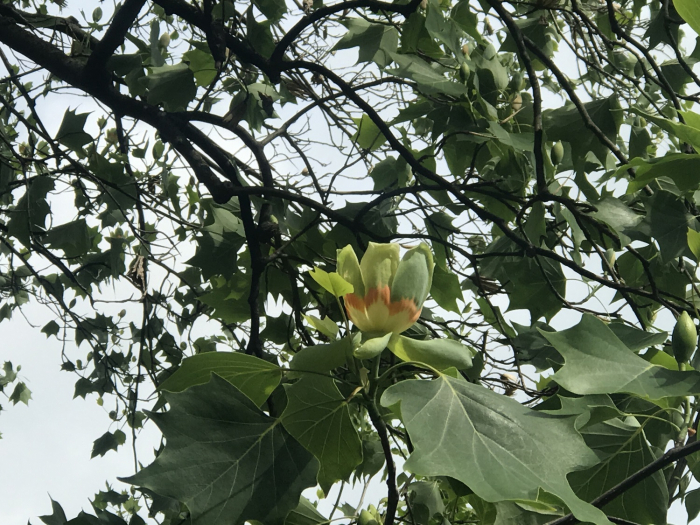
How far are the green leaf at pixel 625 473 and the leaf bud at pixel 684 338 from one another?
165 millimetres

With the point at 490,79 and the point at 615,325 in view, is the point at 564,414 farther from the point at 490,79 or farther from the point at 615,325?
the point at 490,79

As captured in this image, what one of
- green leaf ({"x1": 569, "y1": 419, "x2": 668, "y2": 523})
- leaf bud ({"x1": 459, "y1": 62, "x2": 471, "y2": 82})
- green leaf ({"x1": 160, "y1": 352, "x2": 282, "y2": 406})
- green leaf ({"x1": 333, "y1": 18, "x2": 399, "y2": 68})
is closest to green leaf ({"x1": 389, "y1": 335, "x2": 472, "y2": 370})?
green leaf ({"x1": 160, "y1": 352, "x2": 282, "y2": 406})

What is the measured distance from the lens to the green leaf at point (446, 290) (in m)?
1.18

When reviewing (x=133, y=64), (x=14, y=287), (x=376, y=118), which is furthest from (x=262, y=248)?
(x=14, y=287)

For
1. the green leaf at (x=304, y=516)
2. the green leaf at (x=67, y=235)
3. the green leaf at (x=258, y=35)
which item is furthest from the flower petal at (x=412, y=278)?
the green leaf at (x=67, y=235)

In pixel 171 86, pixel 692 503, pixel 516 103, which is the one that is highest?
pixel 171 86

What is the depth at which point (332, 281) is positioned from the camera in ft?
1.87

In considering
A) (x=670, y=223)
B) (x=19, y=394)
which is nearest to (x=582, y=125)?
(x=670, y=223)

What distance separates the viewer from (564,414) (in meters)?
0.55

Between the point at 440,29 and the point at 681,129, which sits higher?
the point at 440,29

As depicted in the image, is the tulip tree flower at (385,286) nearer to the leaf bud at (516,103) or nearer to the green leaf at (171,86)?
the leaf bud at (516,103)

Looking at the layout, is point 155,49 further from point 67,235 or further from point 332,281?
point 332,281

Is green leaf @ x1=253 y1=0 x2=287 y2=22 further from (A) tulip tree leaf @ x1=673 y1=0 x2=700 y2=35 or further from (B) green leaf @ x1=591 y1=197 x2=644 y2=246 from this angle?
(A) tulip tree leaf @ x1=673 y1=0 x2=700 y2=35

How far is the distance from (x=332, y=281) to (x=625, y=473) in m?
0.46
